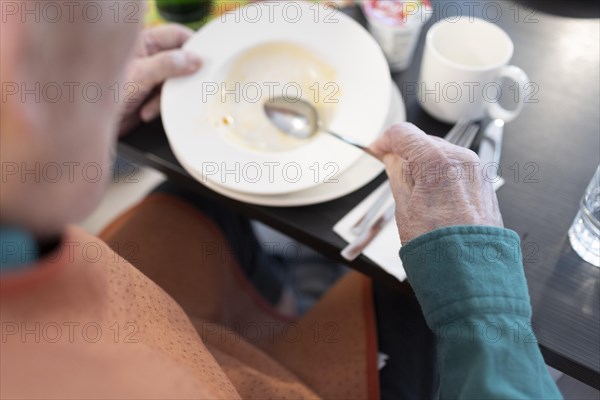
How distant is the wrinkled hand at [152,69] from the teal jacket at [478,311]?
1.37 ft

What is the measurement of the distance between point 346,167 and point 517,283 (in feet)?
0.83

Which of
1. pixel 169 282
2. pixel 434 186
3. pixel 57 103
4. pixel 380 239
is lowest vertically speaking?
pixel 169 282

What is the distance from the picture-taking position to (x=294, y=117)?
0.82 meters

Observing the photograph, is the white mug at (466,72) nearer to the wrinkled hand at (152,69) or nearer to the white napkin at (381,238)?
the white napkin at (381,238)

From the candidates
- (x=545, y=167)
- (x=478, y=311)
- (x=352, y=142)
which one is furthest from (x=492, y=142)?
(x=478, y=311)

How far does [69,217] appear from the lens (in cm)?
39

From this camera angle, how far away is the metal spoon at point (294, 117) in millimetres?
813

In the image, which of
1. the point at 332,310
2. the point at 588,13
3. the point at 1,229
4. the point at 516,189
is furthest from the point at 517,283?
the point at 588,13

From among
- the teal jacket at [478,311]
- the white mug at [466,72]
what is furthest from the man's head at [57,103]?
the white mug at [466,72]

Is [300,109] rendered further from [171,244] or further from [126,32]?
[126,32]

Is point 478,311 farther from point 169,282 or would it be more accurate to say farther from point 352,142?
point 169,282

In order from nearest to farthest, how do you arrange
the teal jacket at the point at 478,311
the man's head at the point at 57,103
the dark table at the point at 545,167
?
the man's head at the point at 57,103, the teal jacket at the point at 478,311, the dark table at the point at 545,167

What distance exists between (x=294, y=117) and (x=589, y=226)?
40 centimetres

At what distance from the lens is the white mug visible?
73 centimetres
